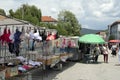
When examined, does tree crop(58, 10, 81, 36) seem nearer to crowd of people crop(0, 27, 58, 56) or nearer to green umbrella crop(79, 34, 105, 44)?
green umbrella crop(79, 34, 105, 44)

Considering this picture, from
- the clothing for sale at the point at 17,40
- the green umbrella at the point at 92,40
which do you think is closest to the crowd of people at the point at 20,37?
the clothing for sale at the point at 17,40

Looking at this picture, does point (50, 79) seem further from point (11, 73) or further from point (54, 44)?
point (11, 73)

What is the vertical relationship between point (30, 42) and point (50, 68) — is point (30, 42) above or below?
above

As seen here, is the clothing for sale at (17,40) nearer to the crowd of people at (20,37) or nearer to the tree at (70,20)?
the crowd of people at (20,37)

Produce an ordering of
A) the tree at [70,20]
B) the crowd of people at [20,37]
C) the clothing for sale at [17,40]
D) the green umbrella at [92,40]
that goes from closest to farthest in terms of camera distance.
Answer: the crowd of people at [20,37] → the clothing for sale at [17,40] → the green umbrella at [92,40] → the tree at [70,20]

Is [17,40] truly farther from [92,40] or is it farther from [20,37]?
[92,40]

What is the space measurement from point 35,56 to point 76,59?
1427cm

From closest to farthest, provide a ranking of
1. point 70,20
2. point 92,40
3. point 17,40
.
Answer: point 17,40 < point 92,40 < point 70,20

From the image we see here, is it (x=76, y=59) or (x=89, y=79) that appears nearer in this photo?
(x=89, y=79)

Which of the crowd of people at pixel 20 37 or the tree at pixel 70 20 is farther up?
the tree at pixel 70 20

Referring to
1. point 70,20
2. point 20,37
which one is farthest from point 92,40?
point 70,20

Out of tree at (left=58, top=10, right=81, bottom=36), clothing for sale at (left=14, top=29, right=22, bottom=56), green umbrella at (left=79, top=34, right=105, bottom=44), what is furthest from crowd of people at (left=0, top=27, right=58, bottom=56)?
tree at (left=58, top=10, right=81, bottom=36)

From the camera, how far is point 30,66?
14633 millimetres

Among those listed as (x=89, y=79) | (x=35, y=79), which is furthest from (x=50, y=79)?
(x=89, y=79)
